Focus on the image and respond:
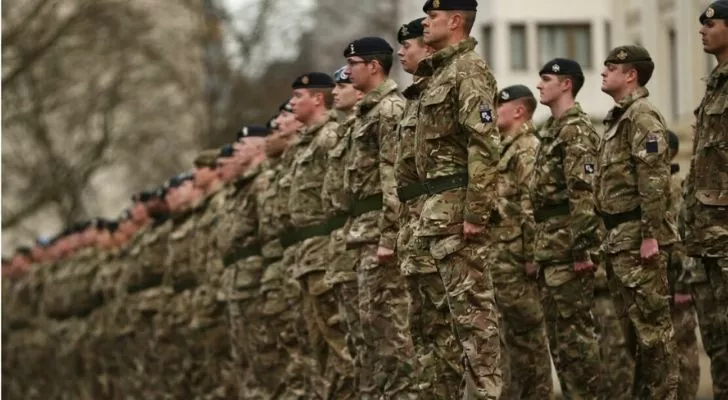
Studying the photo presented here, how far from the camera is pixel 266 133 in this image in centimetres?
1953

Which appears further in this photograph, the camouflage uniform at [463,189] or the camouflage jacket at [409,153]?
the camouflage jacket at [409,153]

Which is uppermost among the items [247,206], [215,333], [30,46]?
[30,46]

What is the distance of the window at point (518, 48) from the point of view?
2386 inches

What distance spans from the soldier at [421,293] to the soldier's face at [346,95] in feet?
7.47

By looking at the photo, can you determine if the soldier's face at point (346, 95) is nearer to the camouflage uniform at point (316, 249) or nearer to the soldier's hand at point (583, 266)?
the camouflage uniform at point (316, 249)

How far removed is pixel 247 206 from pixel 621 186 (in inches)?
201

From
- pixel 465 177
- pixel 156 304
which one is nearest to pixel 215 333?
pixel 156 304

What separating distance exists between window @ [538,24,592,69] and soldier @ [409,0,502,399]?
4795cm

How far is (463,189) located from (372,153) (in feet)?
6.66

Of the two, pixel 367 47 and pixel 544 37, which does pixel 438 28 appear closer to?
pixel 367 47

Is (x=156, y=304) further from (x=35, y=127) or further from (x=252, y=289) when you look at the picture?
(x=35, y=127)

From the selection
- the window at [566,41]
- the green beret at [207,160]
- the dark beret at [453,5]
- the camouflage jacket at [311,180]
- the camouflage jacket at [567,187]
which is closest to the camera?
the dark beret at [453,5]

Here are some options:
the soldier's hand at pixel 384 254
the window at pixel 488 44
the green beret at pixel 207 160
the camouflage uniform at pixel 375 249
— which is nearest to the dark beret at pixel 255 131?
the green beret at pixel 207 160

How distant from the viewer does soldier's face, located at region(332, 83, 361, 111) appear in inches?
622
